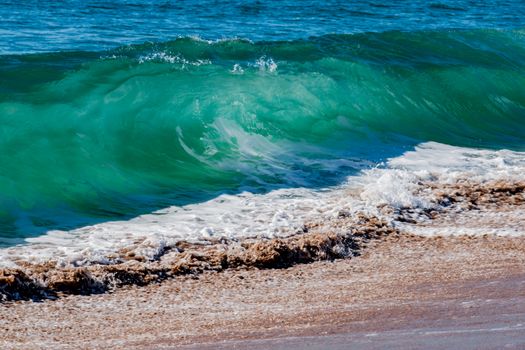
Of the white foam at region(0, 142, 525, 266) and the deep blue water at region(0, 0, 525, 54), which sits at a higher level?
the deep blue water at region(0, 0, 525, 54)

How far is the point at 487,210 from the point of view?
9125 millimetres

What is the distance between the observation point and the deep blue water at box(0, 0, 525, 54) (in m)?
16.6

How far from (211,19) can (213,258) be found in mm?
13100

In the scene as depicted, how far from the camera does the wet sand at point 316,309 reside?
5.62 meters

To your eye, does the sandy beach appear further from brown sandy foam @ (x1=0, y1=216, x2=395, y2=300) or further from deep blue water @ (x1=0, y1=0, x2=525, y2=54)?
deep blue water @ (x1=0, y1=0, x2=525, y2=54)

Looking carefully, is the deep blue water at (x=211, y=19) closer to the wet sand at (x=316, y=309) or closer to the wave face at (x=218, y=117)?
the wave face at (x=218, y=117)

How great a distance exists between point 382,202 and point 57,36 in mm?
9070

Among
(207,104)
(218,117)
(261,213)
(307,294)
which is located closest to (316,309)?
(307,294)

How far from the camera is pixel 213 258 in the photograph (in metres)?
7.55

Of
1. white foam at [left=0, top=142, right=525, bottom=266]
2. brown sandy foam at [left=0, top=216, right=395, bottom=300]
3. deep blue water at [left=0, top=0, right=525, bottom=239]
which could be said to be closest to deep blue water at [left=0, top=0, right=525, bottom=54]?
deep blue water at [left=0, top=0, right=525, bottom=239]

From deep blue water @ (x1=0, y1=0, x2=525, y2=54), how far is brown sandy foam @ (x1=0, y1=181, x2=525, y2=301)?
7.97 meters

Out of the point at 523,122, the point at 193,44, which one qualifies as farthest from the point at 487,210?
the point at 193,44

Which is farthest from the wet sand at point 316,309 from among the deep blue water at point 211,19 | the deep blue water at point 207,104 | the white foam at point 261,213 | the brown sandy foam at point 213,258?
the deep blue water at point 211,19

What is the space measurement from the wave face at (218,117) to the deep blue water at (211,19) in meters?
2.09
